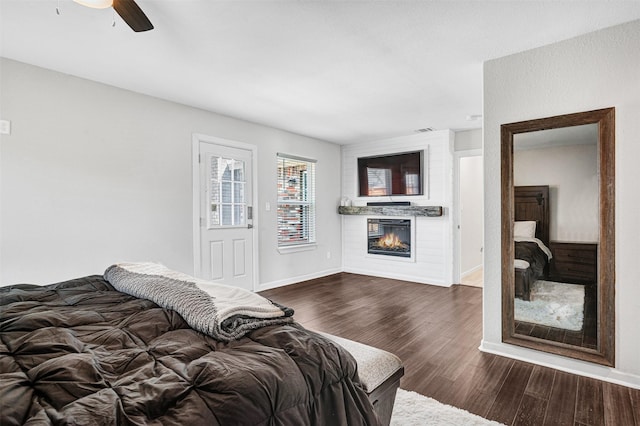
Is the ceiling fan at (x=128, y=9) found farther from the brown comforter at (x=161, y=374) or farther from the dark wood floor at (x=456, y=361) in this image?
the dark wood floor at (x=456, y=361)

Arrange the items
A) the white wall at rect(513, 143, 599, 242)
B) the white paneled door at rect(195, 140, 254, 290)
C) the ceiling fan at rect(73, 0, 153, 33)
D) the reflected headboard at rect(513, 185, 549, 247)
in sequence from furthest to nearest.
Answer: the white paneled door at rect(195, 140, 254, 290) < the reflected headboard at rect(513, 185, 549, 247) < the white wall at rect(513, 143, 599, 242) < the ceiling fan at rect(73, 0, 153, 33)

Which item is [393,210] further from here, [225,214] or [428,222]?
[225,214]

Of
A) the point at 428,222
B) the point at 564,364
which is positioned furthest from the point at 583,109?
the point at 428,222

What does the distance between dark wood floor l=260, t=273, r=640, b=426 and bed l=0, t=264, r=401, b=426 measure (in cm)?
139

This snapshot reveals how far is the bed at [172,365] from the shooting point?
31.2 inches

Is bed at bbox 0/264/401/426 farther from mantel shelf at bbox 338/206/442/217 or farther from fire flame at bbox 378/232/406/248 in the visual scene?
fire flame at bbox 378/232/406/248

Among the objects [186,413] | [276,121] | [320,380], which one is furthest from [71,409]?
[276,121]

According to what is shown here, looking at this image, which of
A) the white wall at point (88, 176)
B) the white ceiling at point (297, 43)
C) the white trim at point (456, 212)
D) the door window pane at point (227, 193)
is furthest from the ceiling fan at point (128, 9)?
the white trim at point (456, 212)

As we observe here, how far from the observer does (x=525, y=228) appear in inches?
104

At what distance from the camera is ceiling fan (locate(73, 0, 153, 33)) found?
1672 mm

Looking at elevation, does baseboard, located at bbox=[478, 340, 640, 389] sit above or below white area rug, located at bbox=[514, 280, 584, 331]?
below

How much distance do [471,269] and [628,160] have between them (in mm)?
4239

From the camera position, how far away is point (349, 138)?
5793 millimetres

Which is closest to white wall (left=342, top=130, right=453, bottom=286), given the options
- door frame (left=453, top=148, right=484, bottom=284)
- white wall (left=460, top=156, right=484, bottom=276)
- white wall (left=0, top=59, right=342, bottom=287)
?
door frame (left=453, top=148, right=484, bottom=284)
